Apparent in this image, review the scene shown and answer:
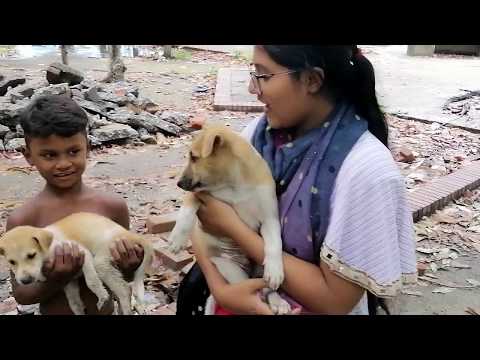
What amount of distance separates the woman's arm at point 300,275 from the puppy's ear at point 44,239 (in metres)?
0.33

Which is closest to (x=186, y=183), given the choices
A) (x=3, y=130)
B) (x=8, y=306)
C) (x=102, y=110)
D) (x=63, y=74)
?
(x=8, y=306)

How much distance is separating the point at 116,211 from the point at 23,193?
60 cm

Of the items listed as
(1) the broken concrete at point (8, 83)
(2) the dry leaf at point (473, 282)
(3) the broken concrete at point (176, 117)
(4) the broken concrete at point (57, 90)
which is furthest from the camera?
(1) the broken concrete at point (8, 83)

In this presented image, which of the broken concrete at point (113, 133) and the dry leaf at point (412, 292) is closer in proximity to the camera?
the dry leaf at point (412, 292)

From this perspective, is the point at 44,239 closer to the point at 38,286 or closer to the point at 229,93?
the point at 38,286

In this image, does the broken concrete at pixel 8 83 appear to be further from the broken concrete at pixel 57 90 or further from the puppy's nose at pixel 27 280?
the puppy's nose at pixel 27 280

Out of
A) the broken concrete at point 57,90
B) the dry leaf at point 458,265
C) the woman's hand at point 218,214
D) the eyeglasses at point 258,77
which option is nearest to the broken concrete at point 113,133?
the broken concrete at point 57,90

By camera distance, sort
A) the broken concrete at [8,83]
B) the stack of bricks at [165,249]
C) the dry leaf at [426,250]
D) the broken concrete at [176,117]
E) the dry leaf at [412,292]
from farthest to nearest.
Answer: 1. the broken concrete at [8,83]
2. the dry leaf at [426,250]
3. the broken concrete at [176,117]
4. the dry leaf at [412,292]
5. the stack of bricks at [165,249]

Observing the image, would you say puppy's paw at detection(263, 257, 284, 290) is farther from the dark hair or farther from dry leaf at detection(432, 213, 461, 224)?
dry leaf at detection(432, 213, 461, 224)

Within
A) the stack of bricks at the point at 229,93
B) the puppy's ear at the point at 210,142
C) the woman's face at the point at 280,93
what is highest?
the woman's face at the point at 280,93

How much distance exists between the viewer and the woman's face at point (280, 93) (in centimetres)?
107

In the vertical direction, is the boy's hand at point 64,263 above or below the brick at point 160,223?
above
